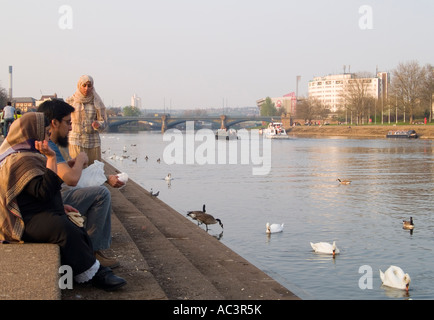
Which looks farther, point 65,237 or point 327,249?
point 327,249

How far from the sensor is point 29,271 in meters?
3.65

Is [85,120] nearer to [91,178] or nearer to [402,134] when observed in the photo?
[91,178]

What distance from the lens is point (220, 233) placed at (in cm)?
1040

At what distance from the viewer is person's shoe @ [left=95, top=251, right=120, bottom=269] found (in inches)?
176

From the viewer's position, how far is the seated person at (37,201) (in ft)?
12.6

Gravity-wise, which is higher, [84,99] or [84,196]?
[84,99]

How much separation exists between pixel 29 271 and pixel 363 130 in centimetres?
7537

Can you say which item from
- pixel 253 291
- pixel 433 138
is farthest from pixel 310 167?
pixel 433 138

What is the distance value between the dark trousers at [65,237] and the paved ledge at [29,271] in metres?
0.07

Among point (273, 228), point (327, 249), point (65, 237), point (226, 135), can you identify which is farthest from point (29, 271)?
point (226, 135)

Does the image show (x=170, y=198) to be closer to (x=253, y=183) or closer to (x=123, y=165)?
(x=253, y=183)

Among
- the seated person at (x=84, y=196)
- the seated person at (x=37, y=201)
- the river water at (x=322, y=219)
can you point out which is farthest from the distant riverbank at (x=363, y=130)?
the seated person at (x=37, y=201)
